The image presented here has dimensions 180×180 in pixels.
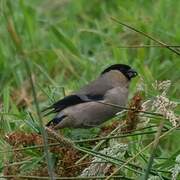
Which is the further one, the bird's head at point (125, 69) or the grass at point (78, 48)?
the grass at point (78, 48)

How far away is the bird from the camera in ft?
16.4

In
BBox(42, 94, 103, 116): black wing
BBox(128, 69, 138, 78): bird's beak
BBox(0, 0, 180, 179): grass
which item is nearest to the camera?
BBox(42, 94, 103, 116): black wing

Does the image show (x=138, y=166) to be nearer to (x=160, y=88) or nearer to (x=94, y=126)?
(x=160, y=88)

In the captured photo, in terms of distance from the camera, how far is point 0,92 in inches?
242

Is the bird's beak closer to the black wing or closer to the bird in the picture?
the bird

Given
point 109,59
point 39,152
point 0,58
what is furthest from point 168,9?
point 39,152

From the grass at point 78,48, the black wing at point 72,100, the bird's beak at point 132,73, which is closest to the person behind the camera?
the black wing at point 72,100

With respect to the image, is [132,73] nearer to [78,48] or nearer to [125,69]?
[125,69]

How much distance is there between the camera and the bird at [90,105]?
501cm

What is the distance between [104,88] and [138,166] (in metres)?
1.43

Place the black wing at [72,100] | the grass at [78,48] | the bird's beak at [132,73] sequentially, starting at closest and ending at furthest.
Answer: the black wing at [72,100] < the bird's beak at [132,73] < the grass at [78,48]

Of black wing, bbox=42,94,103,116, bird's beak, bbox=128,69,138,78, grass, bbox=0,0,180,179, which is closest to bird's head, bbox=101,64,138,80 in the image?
bird's beak, bbox=128,69,138,78

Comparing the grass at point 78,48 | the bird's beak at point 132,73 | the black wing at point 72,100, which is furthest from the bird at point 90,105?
the grass at point 78,48

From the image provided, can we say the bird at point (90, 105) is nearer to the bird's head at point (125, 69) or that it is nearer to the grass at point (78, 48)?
the bird's head at point (125, 69)
